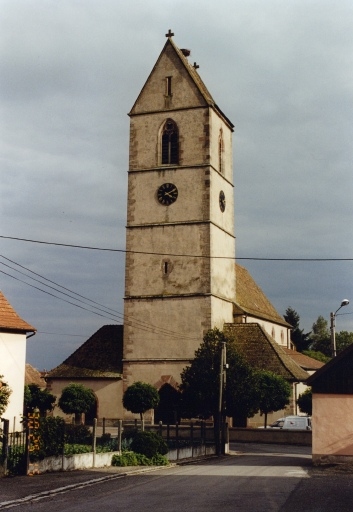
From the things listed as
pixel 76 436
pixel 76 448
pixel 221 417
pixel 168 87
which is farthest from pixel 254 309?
pixel 76 448

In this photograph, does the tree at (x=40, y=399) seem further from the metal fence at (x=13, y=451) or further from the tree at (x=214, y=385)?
the metal fence at (x=13, y=451)

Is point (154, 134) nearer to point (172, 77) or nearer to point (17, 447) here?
point (172, 77)

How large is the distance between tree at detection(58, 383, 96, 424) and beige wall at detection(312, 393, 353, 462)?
2097 centimetres

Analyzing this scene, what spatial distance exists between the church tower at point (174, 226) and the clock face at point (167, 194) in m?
0.07

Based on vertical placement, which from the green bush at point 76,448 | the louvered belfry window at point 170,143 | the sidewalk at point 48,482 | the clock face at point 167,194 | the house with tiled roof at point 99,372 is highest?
the louvered belfry window at point 170,143

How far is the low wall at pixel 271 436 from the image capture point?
4303cm

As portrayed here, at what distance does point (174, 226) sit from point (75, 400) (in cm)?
1271

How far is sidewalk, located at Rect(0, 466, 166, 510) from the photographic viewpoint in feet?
53.2

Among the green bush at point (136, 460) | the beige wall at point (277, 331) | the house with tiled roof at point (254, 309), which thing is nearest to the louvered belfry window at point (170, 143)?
the house with tiled roof at point (254, 309)

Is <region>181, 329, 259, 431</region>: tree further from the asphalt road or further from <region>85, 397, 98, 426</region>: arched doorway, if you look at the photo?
the asphalt road

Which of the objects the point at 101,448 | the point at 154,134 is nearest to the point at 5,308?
the point at 101,448

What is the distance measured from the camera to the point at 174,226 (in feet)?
167

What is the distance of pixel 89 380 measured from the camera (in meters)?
51.7

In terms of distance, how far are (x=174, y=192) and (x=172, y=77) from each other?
8006 millimetres
